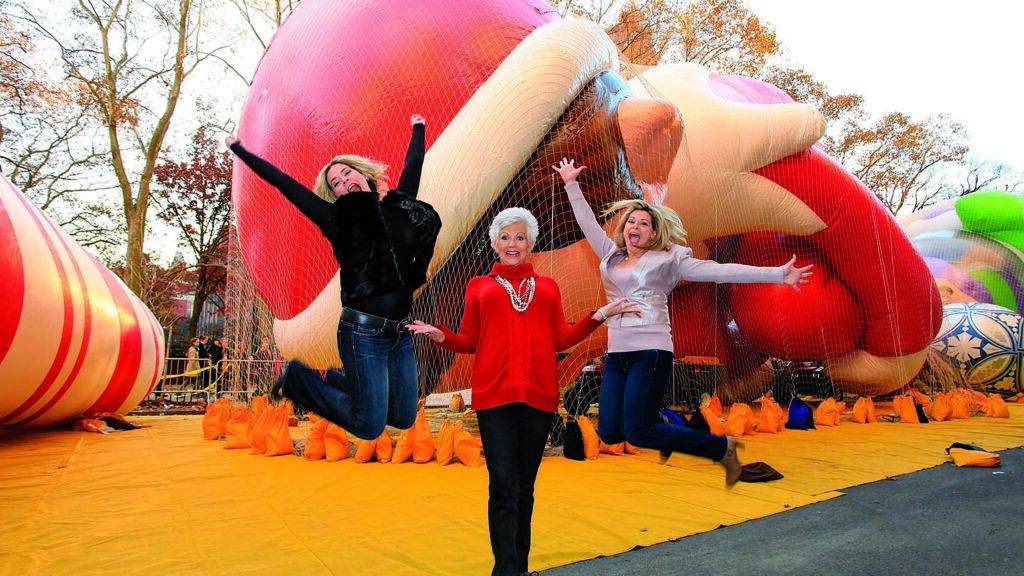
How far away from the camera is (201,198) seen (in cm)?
1956

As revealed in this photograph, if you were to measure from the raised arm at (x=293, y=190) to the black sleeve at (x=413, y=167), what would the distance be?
0.31 meters

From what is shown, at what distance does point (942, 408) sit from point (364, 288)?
8.76m

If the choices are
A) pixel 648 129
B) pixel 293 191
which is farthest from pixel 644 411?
pixel 648 129

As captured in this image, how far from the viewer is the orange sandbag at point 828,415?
7691 mm

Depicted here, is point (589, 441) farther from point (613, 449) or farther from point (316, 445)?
point (316, 445)

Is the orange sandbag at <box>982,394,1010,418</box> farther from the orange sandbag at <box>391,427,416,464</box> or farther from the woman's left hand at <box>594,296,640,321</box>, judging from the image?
the woman's left hand at <box>594,296,640,321</box>

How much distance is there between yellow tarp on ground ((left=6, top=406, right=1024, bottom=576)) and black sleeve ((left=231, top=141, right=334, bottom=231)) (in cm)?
147

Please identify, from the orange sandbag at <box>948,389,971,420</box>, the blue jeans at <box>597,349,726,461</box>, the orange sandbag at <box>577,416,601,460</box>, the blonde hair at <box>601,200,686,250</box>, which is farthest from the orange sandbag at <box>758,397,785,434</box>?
the blonde hair at <box>601,200,686,250</box>

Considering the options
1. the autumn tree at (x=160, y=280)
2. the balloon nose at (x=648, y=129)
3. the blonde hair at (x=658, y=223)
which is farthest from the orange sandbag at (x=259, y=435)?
the autumn tree at (x=160, y=280)

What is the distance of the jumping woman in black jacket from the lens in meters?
2.20

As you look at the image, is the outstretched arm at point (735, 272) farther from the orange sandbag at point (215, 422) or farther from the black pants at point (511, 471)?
the orange sandbag at point (215, 422)

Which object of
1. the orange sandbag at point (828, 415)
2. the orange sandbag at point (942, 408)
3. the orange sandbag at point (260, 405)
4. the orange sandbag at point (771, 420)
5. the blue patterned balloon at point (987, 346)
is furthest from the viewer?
the blue patterned balloon at point (987, 346)

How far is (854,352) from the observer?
305 inches

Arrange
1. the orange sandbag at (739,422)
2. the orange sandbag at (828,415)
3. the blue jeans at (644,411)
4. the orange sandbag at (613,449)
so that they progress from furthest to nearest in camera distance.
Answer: the orange sandbag at (828,415), the orange sandbag at (739,422), the orange sandbag at (613,449), the blue jeans at (644,411)
